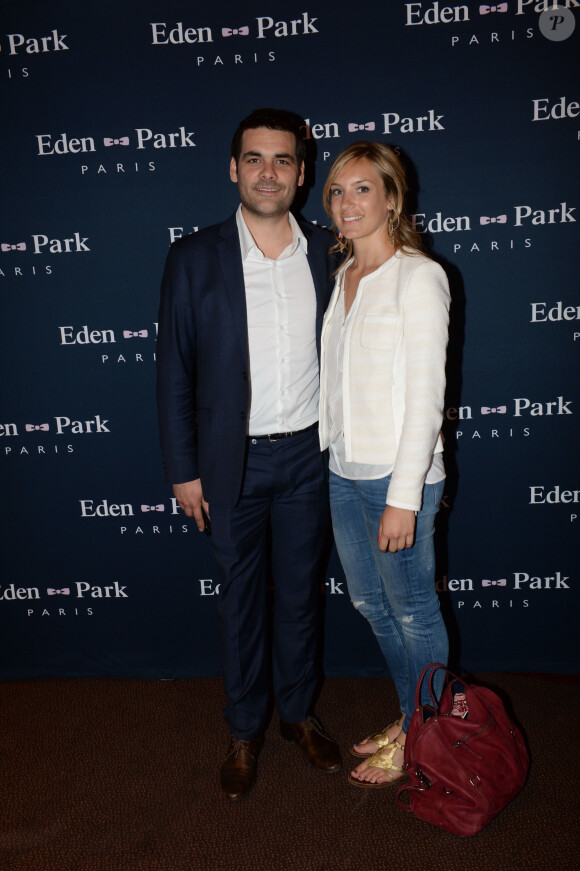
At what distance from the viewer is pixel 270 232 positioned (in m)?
2.04

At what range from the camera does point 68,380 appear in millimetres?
2588

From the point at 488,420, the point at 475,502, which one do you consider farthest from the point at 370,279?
the point at 475,502

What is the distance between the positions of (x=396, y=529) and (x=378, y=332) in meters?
0.54

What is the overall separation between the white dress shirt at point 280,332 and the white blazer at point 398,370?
0.27 meters

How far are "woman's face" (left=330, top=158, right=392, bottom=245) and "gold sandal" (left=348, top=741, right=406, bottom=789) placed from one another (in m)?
1.65

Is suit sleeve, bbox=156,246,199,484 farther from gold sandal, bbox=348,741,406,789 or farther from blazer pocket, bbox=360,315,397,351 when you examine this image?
gold sandal, bbox=348,741,406,789

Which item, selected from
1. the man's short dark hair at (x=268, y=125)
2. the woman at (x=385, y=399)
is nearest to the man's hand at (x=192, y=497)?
the woman at (x=385, y=399)

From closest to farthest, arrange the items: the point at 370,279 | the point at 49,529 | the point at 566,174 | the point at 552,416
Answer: the point at 370,279, the point at 566,174, the point at 552,416, the point at 49,529

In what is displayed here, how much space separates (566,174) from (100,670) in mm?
2724

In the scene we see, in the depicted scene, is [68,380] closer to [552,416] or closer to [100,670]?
[100,670]

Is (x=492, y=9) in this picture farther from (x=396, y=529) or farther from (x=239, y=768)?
(x=239, y=768)

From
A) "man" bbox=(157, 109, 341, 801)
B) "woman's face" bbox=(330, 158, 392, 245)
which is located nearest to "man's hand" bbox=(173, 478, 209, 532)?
"man" bbox=(157, 109, 341, 801)

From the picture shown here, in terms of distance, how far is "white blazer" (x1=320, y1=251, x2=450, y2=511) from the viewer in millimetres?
1692

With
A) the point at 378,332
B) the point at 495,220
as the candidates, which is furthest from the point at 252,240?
the point at 495,220
